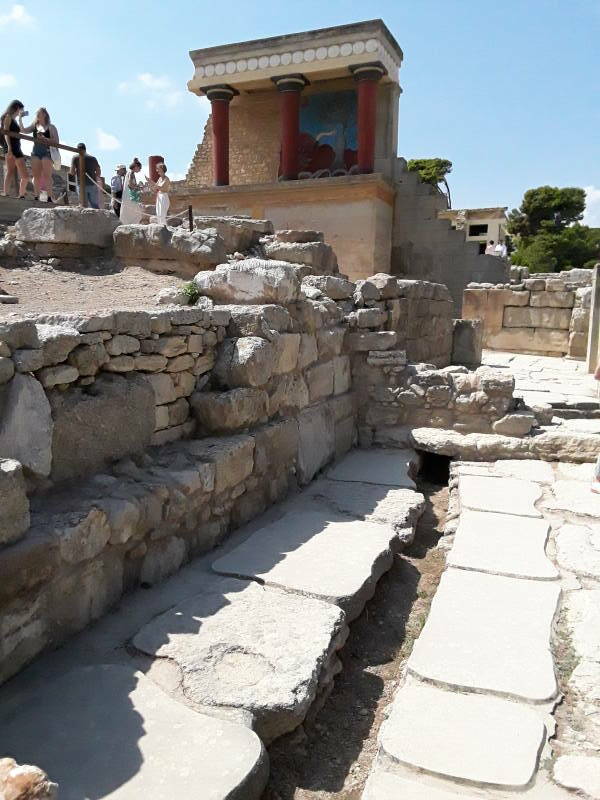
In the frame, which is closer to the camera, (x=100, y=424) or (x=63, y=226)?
(x=100, y=424)

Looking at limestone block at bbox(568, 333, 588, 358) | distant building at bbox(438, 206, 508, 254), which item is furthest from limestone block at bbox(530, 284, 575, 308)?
distant building at bbox(438, 206, 508, 254)

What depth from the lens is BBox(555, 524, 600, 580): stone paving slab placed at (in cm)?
321

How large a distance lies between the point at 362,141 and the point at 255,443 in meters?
13.0

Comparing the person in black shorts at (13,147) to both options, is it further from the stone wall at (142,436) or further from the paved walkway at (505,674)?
the paved walkway at (505,674)

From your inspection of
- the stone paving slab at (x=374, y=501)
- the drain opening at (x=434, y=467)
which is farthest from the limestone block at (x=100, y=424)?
the drain opening at (x=434, y=467)

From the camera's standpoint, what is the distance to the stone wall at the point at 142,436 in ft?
7.72

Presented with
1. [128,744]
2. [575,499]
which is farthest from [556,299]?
[128,744]

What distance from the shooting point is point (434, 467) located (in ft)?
18.7

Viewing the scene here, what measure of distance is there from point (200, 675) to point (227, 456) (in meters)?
1.41

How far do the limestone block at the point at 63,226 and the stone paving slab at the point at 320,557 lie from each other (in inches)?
172

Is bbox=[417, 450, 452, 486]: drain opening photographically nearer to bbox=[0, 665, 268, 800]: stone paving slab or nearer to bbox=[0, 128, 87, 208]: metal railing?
bbox=[0, 665, 268, 800]: stone paving slab

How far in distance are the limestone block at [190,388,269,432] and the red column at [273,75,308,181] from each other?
13.1 meters

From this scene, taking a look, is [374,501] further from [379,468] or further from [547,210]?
[547,210]

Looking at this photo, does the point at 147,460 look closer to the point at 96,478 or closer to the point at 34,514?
the point at 96,478
